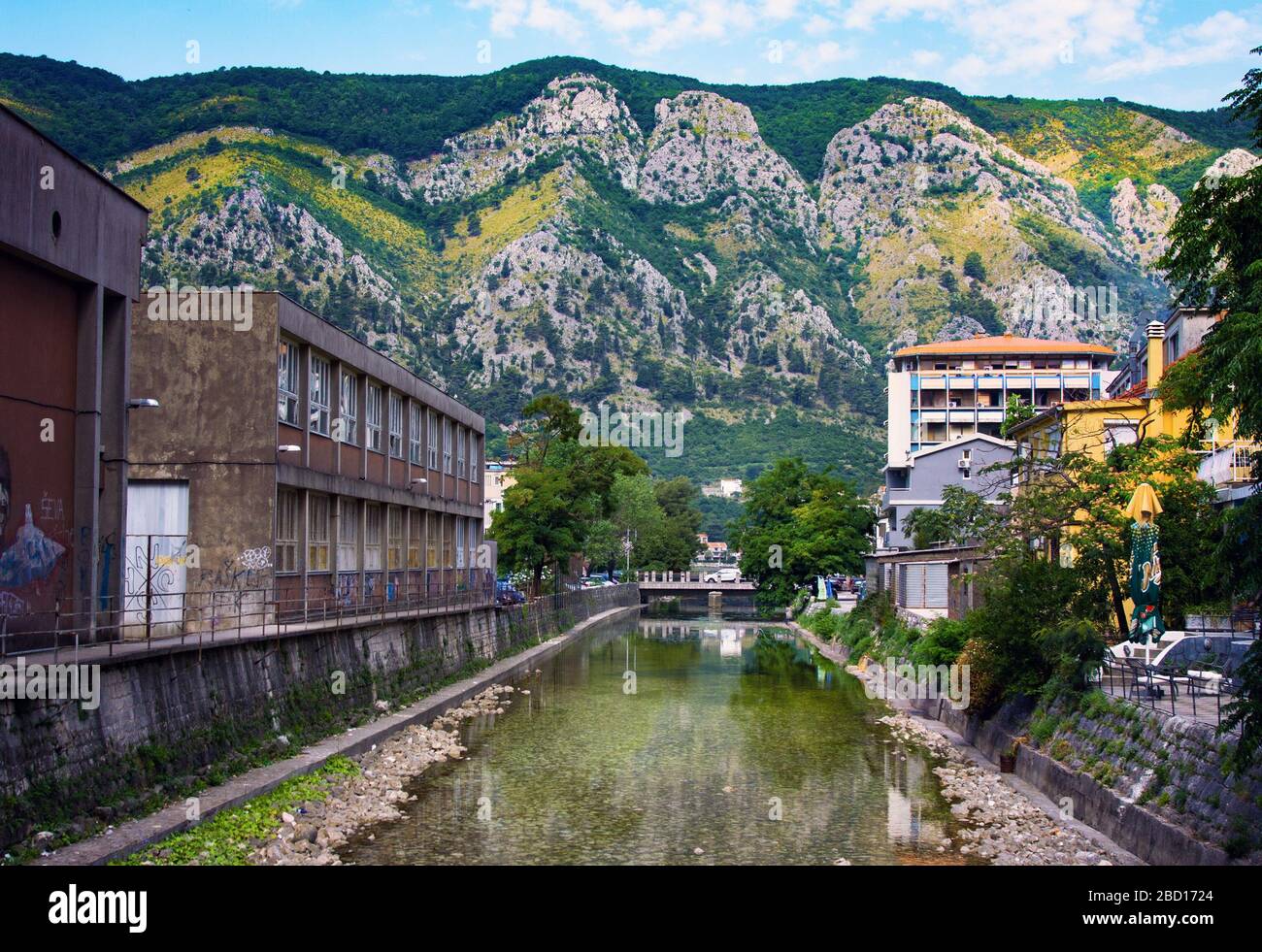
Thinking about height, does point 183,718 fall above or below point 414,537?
below

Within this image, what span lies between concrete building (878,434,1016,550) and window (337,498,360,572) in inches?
1867

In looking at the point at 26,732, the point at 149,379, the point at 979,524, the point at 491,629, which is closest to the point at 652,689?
the point at 491,629

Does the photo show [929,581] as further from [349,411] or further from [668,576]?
[668,576]

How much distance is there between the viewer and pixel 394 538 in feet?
141

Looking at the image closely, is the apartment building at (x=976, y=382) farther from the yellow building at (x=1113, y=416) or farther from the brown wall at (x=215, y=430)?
the brown wall at (x=215, y=430)

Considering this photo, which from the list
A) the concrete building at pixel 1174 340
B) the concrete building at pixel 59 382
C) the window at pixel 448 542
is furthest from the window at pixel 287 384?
the concrete building at pixel 1174 340

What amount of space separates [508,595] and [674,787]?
43.9 meters

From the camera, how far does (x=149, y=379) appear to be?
28.9 m

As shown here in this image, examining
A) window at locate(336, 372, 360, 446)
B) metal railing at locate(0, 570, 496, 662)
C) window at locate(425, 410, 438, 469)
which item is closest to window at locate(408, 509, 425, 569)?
metal railing at locate(0, 570, 496, 662)

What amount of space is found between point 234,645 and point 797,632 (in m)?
60.2

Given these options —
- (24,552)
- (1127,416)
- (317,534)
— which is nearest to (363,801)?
(24,552)

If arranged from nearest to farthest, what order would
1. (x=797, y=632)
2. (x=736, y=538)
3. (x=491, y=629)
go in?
(x=491, y=629) → (x=797, y=632) → (x=736, y=538)

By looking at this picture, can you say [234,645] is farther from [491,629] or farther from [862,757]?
[491,629]

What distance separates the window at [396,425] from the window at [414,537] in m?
2.90
